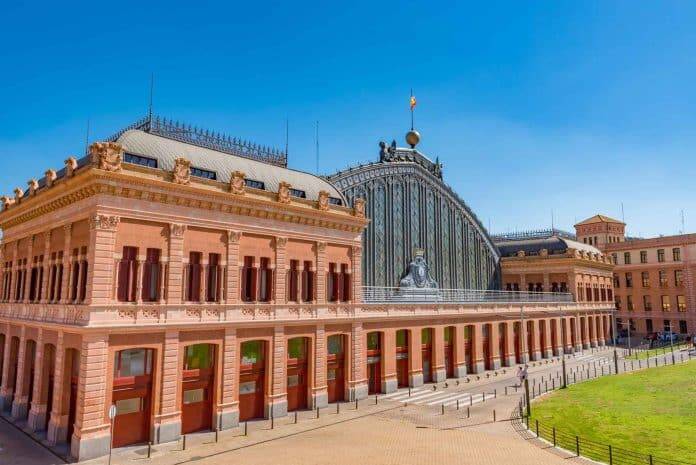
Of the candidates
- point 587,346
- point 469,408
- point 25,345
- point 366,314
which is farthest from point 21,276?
point 587,346

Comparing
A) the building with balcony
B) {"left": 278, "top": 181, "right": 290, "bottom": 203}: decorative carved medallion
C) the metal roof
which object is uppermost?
the metal roof

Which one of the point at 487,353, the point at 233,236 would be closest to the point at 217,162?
the point at 233,236

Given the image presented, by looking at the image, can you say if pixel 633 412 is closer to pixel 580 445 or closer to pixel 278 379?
pixel 580 445

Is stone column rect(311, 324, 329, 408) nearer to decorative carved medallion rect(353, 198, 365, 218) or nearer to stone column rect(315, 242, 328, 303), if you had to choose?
stone column rect(315, 242, 328, 303)

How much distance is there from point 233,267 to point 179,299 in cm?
439

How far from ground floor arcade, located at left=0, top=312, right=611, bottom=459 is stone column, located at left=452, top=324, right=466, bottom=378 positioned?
2.75 m

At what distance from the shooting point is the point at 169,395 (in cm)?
2964

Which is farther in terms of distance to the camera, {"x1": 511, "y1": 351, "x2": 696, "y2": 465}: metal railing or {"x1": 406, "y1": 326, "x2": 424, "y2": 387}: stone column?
{"x1": 406, "y1": 326, "x2": 424, "y2": 387}: stone column

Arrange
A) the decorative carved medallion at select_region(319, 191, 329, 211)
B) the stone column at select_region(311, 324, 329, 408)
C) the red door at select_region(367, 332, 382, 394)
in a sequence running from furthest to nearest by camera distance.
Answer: the red door at select_region(367, 332, 382, 394) < the decorative carved medallion at select_region(319, 191, 329, 211) < the stone column at select_region(311, 324, 329, 408)

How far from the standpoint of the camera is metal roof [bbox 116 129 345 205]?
33.4 m

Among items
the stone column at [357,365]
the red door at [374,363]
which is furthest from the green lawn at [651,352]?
the stone column at [357,365]

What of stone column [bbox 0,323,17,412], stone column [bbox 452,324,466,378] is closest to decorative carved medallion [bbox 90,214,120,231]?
stone column [bbox 0,323,17,412]

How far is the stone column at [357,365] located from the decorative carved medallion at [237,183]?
1531cm

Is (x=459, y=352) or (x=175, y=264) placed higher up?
(x=175, y=264)
